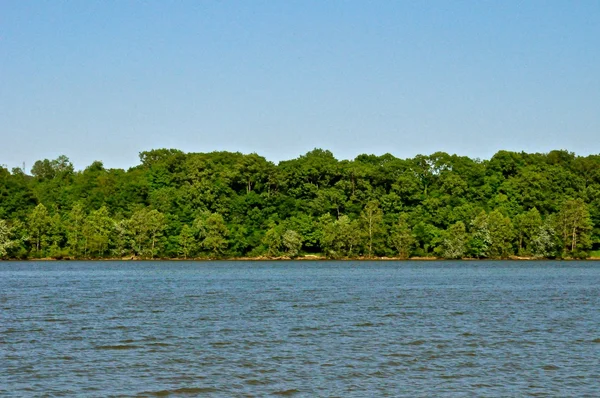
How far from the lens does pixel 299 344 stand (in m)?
30.8

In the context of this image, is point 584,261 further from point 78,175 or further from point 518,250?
point 78,175

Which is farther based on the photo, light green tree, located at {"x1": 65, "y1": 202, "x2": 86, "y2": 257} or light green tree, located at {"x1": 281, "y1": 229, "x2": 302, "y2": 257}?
light green tree, located at {"x1": 65, "y1": 202, "x2": 86, "y2": 257}

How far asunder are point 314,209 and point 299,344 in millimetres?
121877

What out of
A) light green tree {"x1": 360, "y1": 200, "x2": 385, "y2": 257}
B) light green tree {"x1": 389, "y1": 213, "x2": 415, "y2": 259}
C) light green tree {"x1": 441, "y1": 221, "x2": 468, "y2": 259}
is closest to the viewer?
light green tree {"x1": 441, "y1": 221, "x2": 468, "y2": 259}

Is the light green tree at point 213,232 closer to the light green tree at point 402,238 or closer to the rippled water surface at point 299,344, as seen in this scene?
the light green tree at point 402,238

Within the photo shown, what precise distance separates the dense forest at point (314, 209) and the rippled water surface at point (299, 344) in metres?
84.1

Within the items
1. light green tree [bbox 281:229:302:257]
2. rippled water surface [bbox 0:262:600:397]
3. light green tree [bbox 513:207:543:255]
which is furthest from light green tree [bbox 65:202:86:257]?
rippled water surface [bbox 0:262:600:397]

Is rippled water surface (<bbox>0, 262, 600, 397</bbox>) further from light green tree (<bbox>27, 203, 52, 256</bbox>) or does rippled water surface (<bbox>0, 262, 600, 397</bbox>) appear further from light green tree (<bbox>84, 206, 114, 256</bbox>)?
light green tree (<bbox>27, 203, 52, 256</bbox>)

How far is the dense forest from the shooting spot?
139 m

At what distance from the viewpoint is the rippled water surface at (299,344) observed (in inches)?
916

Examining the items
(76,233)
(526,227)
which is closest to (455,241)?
(526,227)

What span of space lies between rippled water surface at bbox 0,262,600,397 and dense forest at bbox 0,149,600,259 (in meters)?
84.1

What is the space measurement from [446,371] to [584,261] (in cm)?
11950

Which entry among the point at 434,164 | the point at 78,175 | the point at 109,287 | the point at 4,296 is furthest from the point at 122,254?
the point at 4,296
